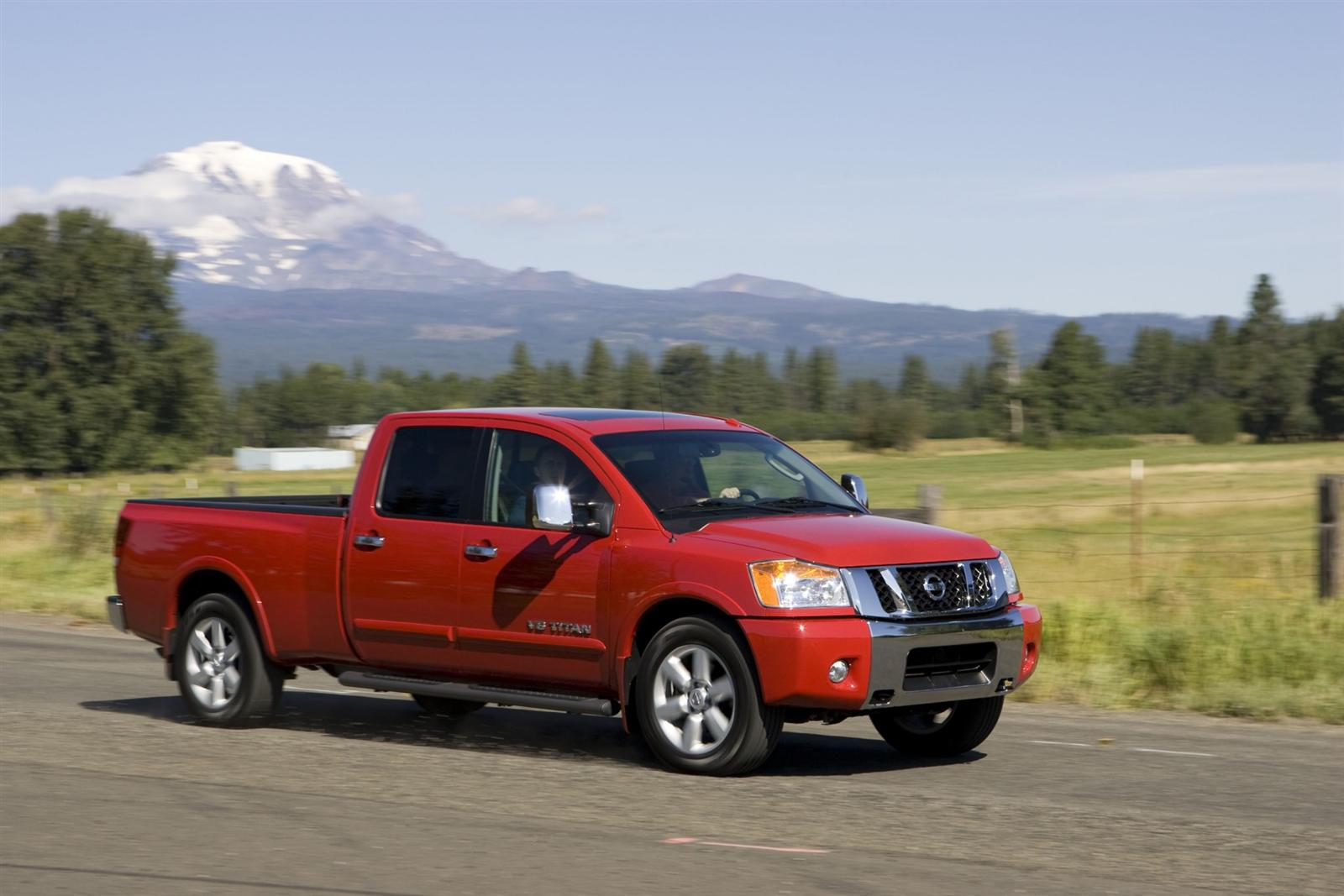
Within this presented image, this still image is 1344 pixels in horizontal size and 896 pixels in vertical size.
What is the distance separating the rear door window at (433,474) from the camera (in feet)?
30.5

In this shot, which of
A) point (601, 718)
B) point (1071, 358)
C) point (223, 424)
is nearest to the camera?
point (601, 718)

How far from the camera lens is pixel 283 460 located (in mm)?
136500

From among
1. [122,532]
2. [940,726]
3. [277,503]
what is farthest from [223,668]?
[940,726]

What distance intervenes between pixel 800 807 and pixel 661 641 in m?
1.15

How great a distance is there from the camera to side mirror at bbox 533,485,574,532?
28.3ft

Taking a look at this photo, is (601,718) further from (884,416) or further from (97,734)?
(884,416)

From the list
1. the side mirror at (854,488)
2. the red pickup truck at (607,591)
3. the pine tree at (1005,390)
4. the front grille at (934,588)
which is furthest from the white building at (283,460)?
the front grille at (934,588)

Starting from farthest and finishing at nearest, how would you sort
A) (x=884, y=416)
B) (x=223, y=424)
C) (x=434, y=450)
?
(x=884, y=416) < (x=223, y=424) < (x=434, y=450)

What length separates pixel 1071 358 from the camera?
174500mm

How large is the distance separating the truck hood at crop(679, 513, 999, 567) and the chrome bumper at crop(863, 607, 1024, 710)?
0.31 m

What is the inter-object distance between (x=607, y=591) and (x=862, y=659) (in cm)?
A: 134

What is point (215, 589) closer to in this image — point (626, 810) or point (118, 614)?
point (118, 614)

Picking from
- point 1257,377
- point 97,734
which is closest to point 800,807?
point 97,734

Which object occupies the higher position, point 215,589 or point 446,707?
point 215,589
